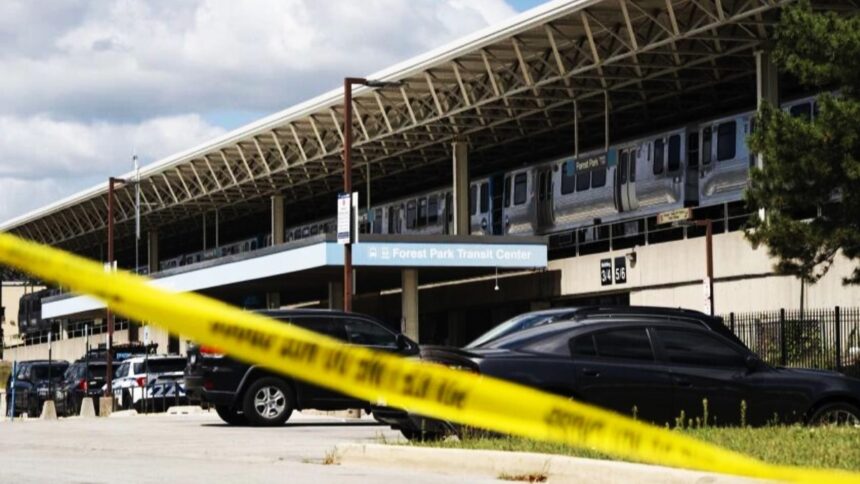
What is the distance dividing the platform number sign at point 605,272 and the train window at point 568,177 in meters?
2.87

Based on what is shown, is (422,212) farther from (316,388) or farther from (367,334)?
(316,388)

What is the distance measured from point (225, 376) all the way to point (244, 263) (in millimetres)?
30886

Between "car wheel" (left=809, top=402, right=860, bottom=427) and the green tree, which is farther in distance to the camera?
the green tree

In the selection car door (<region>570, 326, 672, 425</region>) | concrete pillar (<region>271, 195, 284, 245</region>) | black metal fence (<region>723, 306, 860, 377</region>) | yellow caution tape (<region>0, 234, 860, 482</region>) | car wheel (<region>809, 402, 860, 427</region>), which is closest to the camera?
yellow caution tape (<region>0, 234, 860, 482</region>)

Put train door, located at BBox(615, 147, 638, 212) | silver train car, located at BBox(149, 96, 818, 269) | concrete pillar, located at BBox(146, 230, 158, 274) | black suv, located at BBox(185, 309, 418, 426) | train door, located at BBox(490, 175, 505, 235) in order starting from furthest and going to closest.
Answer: concrete pillar, located at BBox(146, 230, 158, 274) < train door, located at BBox(490, 175, 505, 235) < train door, located at BBox(615, 147, 638, 212) < silver train car, located at BBox(149, 96, 818, 269) < black suv, located at BBox(185, 309, 418, 426)

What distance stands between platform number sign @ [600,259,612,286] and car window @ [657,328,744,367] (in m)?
32.9

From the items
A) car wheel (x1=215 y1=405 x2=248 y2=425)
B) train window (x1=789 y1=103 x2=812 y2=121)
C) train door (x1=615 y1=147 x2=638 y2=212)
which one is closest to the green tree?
train window (x1=789 y1=103 x2=812 y2=121)

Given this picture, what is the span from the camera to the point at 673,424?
53.3 feet

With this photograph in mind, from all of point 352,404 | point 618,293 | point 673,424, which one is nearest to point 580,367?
point 673,424

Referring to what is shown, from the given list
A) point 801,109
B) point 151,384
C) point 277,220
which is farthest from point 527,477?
point 277,220

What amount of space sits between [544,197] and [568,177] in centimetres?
177

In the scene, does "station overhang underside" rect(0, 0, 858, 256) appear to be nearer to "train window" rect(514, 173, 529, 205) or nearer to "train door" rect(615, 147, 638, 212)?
"train window" rect(514, 173, 529, 205)

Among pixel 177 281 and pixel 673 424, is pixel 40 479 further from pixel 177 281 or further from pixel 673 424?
pixel 177 281

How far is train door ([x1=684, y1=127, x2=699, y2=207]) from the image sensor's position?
4375 centimetres
